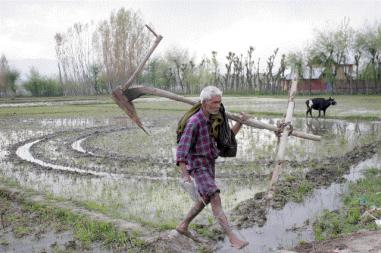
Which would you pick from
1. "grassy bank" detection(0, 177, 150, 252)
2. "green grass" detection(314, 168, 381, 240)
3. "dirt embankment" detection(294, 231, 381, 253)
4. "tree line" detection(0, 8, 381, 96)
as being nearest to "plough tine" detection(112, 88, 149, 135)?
"grassy bank" detection(0, 177, 150, 252)

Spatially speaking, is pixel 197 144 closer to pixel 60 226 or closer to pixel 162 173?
pixel 60 226

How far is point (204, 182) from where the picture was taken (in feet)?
12.4

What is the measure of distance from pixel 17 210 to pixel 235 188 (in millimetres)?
3232

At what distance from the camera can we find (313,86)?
48688 millimetres

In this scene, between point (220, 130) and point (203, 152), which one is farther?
point (220, 130)

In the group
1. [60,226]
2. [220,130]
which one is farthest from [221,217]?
[60,226]

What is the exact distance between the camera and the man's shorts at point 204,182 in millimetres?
3762

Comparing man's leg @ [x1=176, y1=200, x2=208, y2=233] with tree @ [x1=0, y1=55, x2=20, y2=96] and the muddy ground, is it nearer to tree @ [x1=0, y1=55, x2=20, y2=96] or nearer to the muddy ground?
the muddy ground

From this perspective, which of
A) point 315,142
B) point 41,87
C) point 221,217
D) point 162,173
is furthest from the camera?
point 41,87

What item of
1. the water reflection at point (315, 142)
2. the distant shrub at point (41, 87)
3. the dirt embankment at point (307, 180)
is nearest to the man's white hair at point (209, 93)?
the dirt embankment at point (307, 180)

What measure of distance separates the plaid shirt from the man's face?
79 mm

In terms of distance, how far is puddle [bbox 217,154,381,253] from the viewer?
14.1ft

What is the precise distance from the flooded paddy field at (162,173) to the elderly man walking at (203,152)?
0.68 meters

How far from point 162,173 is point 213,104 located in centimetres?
425
